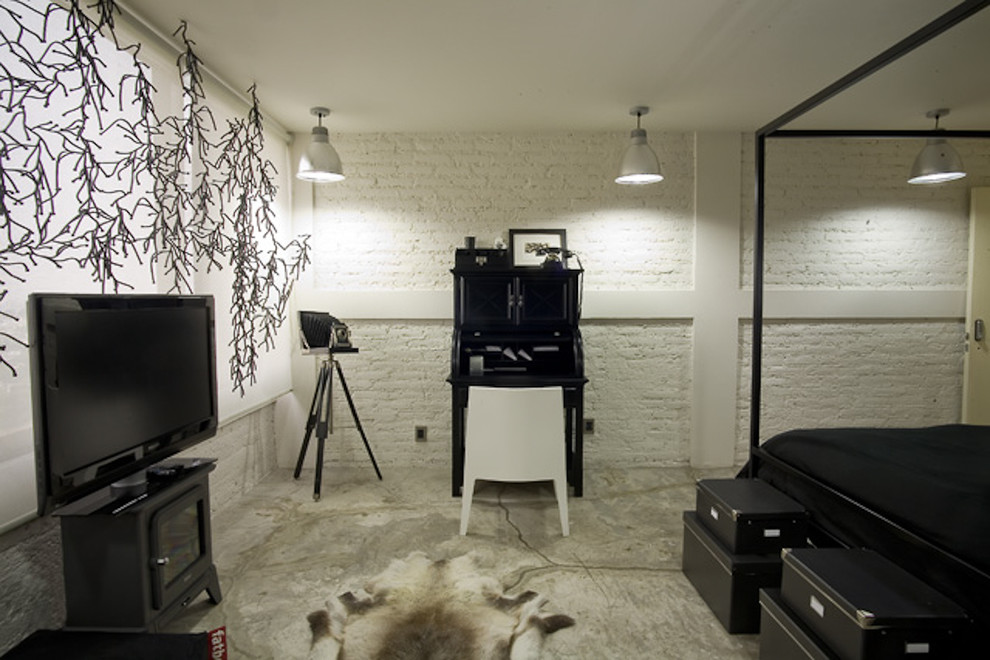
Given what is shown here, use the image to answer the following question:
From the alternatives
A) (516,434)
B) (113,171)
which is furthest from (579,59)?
(113,171)

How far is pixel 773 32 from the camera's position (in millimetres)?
2289

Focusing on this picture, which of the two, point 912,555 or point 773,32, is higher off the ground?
point 773,32

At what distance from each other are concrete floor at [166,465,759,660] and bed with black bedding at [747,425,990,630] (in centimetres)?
59

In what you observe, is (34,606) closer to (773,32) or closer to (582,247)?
(582,247)

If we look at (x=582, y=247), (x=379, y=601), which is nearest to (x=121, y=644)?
(x=379, y=601)

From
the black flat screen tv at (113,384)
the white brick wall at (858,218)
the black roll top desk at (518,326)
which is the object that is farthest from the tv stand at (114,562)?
the white brick wall at (858,218)

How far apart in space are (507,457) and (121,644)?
166cm

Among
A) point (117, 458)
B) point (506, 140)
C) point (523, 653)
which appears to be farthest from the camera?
point (506, 140)

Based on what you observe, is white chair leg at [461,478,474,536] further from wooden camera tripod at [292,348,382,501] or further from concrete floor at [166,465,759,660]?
wooden camera tripod at [292,348,382,501]

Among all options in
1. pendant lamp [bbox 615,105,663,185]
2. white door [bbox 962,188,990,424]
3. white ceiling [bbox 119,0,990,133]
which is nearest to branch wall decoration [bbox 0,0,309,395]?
white ceiling [bbox 119,0,990,133]

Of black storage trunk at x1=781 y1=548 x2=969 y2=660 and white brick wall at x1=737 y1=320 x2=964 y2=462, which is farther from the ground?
white brick wall at x1=737 y1=320 x2=964 y2=462

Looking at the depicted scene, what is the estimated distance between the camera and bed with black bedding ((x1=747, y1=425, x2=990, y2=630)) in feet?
4.62

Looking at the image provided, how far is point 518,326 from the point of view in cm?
338

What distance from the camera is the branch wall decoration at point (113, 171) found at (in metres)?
1.60
